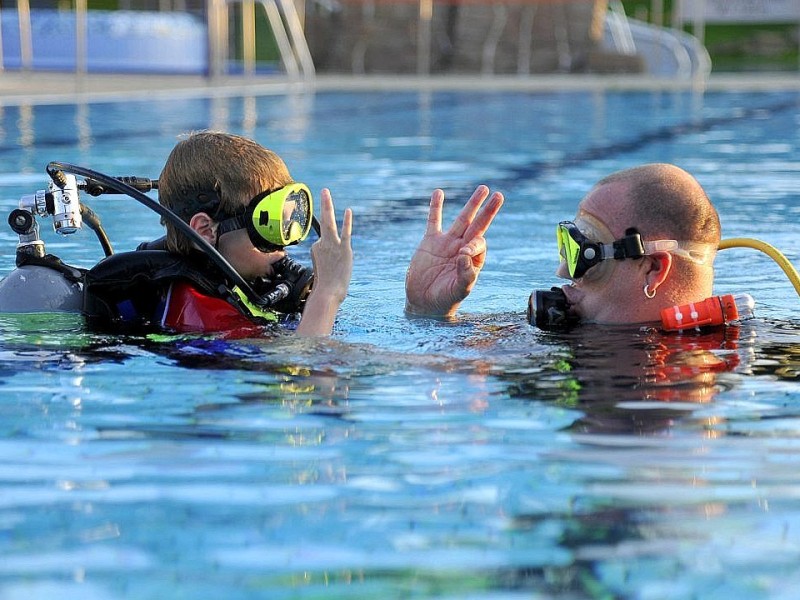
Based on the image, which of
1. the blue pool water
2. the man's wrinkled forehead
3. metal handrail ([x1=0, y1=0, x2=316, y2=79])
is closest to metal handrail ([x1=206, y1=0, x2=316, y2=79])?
metal handrail ([x1=0, y1=0, x2=316, y2=79])

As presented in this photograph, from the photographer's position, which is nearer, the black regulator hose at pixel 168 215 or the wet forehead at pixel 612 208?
the black regulator hose at pixel 168 215

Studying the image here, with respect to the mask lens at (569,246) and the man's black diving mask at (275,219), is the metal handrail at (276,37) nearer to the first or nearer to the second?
the man's black diving mask at (275,219)

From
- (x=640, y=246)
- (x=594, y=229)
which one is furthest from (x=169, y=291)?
(x=640, y=246)

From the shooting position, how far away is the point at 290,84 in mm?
17422

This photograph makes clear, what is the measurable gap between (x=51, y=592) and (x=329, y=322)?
4.96ft

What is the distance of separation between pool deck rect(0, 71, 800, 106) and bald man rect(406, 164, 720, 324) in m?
11.7

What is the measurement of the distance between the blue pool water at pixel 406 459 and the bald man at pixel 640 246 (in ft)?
0.31

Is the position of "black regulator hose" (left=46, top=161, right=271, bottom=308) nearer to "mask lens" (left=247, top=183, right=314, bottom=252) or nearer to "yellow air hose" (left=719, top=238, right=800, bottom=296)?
"mask lens" (left=247, top=183, right=314, bottom=252)

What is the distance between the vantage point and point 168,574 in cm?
197

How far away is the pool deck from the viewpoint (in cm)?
1500

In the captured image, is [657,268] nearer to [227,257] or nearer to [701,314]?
[701,314]

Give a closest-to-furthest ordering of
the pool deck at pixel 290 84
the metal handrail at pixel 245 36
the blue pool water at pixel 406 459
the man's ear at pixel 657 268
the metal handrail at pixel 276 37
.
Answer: the blue pool water at pixel 406 459 → the man's ear at pixel 657 268 → the pool deck at pixel 290 84 → the metal handrail at pixel 245 36 → the metal handrail at pixel 276 37

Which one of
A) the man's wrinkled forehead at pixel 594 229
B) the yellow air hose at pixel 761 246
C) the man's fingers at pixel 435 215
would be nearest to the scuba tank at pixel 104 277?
the man's fingers at pixel 435 215

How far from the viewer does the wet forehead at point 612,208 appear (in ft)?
11.0
